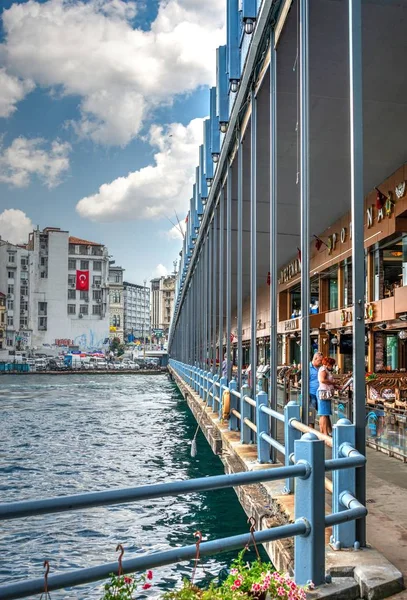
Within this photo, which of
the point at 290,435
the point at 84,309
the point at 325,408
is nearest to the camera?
the point at 290,435

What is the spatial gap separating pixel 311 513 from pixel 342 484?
857 mm

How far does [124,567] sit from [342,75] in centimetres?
1099

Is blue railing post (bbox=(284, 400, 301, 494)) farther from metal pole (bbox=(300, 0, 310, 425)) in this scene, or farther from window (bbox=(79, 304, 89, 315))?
window (bbox=(79, 304, 89, 315))

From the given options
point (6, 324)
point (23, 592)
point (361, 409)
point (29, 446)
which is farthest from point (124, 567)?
point (6, 324)

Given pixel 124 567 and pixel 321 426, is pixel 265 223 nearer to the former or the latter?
pixel 321 426

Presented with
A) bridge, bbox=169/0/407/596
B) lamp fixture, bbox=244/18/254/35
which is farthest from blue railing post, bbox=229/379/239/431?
lamp fixture, bbox=244/18/254/35

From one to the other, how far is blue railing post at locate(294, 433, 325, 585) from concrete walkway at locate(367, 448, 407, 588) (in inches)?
21.7

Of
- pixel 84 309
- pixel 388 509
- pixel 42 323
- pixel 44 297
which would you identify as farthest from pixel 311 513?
pixel 84 309

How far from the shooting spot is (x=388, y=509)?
21.3ft

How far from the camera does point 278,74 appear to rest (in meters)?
12.1

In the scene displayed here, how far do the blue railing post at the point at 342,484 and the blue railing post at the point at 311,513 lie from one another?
64 cm

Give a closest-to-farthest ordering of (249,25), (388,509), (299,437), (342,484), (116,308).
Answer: (342,484) → (388,509) → (299,437) → (249,25) → (116,308)

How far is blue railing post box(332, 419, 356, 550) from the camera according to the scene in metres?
4.98

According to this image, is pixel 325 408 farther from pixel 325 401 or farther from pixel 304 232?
pixel 304 232
